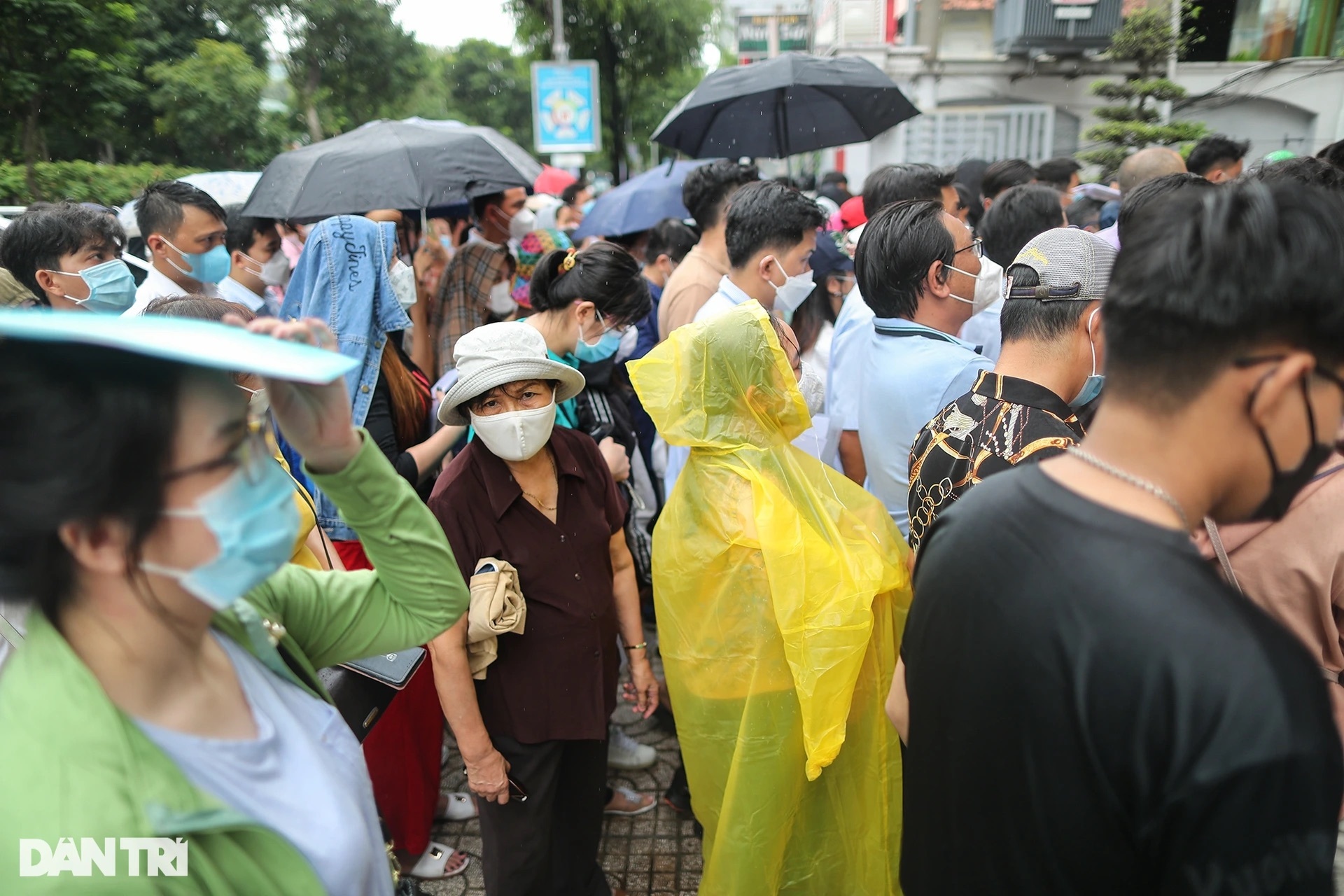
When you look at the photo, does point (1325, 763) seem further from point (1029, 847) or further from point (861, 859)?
point (861, 859)

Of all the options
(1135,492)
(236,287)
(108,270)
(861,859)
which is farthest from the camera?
(236,287)

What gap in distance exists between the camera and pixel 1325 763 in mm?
945

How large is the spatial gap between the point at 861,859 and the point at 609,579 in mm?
1063

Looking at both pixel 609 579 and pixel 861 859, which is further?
pixel 609 579

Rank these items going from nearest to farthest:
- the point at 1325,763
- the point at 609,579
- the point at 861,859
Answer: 1. the point at 1325,763
2. the point at 861,859
3. the point at 609,579

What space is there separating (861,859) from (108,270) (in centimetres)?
358

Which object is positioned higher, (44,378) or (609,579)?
(44,378)

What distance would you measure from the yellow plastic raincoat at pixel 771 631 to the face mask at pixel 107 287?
8.16ft

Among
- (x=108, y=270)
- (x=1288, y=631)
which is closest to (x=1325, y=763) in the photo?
(x=1288, y=631)

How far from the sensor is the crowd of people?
99cm

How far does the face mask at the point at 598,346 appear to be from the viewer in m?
3.29

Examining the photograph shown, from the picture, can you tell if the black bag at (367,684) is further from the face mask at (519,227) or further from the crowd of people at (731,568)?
the face mask at (519,227)

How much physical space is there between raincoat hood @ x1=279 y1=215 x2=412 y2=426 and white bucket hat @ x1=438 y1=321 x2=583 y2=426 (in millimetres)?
815

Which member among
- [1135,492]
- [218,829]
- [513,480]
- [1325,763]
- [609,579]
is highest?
[1135,492]
